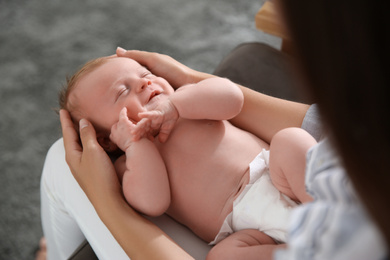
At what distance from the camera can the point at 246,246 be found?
81 cm

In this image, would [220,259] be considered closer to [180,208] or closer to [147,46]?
[180,208]

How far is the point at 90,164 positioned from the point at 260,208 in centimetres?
35

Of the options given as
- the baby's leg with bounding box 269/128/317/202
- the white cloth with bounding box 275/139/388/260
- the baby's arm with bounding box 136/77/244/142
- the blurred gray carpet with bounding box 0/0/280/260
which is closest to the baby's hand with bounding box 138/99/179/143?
the baby's arm with bounding box 136/77/244/142

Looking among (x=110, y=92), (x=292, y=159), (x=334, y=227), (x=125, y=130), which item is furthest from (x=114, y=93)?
(x=334, y=227)

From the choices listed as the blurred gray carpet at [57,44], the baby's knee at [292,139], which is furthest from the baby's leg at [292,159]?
the blurred gray carpet at [57,44]

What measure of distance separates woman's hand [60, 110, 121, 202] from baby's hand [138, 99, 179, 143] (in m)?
0.12

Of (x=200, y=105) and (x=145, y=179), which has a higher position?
(x=200, y=105)

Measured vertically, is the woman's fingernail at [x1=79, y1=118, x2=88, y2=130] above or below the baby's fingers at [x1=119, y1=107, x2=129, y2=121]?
below

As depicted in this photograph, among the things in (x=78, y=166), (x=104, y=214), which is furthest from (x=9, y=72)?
(x=104, y=214)

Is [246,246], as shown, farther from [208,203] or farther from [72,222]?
[72,222]

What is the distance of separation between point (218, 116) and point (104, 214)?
31 centimetres

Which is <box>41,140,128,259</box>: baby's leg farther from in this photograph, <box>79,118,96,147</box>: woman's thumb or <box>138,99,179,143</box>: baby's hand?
<box>138,99,179,143</box>: baby's hand

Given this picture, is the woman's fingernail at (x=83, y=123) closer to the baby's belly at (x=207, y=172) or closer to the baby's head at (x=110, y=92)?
the baby's head at (x=110, y=92)

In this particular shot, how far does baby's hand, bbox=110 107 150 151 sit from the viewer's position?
90 centimetres
